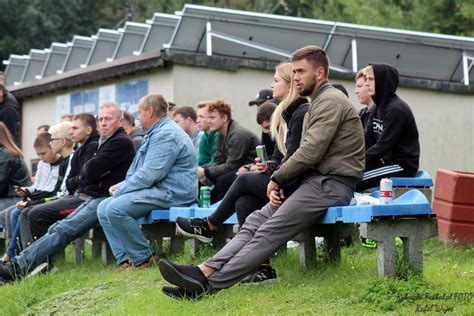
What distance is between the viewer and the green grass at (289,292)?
7.64 metres

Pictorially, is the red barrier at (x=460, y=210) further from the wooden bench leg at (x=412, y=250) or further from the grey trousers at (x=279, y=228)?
the wooden bench leg at (x=412, y=250)

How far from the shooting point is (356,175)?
8602mm

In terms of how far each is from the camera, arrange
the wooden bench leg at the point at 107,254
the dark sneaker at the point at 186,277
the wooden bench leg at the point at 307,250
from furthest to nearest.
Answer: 1. the wooden bench leg at the point at 107,254
2. the wooden bench leg at the point at 307,250
3. the dark sneaker at the point at 186,277

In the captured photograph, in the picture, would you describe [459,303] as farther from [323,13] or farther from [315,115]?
[323,13]

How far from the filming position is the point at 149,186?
1118cm

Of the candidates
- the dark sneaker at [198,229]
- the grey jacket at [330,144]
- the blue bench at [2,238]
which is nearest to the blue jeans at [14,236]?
the blue bench at [2,238]

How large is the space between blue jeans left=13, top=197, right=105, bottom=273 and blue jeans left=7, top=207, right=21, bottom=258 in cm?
74

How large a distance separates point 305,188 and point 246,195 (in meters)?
0.99

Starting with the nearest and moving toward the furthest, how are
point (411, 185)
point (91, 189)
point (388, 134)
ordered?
point (388, 134) < point (411, 185) < point (91, 189)

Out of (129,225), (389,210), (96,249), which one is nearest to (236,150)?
(129,225)

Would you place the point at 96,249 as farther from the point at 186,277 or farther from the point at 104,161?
the point at 186,277

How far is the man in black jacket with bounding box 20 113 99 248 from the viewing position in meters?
12.4

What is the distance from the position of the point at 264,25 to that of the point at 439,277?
11.4m

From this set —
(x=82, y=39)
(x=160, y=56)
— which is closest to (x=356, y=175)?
(x=160, y=56)
